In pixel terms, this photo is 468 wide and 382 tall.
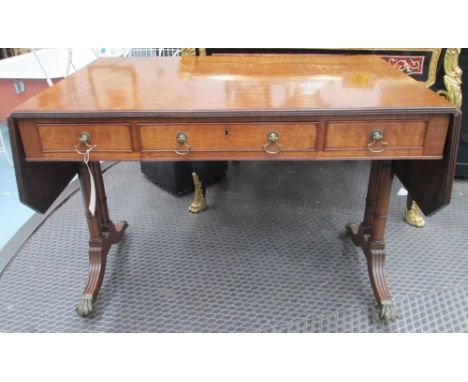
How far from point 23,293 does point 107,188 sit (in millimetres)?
856

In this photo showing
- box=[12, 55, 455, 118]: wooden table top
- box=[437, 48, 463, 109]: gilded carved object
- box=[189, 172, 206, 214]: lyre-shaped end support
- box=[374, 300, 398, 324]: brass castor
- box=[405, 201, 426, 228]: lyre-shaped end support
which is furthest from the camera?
box=[189, 172, 206, 214]: lyre-shaped end support

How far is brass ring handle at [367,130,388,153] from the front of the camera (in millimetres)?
1047

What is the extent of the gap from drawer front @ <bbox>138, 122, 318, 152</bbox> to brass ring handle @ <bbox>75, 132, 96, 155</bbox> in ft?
0.47

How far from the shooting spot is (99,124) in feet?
3.44

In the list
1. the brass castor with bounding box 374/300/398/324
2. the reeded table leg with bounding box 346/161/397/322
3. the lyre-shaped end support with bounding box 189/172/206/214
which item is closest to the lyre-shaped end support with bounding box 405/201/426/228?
the reeded table leg with bounding box 346/161/397/322

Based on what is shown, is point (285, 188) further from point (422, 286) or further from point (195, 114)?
point (195, 114)

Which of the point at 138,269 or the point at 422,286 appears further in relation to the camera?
the point at 138,269

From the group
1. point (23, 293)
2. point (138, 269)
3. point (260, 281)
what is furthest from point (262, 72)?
point (23, 293)

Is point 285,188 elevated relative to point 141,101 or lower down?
lower down

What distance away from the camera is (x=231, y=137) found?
1062 millimetres

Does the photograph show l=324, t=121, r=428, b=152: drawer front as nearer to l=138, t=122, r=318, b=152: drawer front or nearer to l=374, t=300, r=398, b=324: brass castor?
l=138, t=122, r=318, b=152: drawer front

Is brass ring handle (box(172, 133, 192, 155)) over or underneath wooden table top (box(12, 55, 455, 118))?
underneath

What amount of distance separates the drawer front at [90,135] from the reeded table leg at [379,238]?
87 cm

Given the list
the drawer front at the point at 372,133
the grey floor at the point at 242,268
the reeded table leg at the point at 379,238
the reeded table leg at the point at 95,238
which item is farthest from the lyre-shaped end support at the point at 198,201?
the drawer front at the point at 372,133
